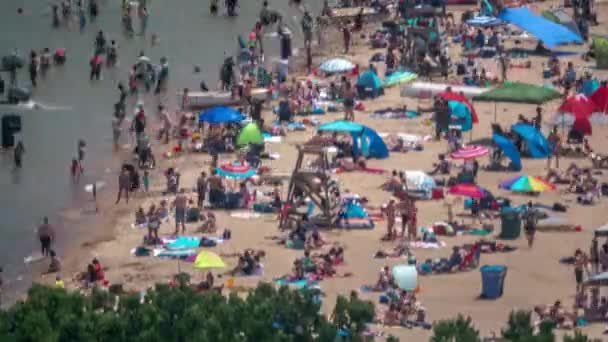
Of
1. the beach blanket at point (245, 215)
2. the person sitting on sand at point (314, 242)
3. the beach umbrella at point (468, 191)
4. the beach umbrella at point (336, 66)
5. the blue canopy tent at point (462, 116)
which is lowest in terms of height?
the person sitting on sand at point (314, 242)

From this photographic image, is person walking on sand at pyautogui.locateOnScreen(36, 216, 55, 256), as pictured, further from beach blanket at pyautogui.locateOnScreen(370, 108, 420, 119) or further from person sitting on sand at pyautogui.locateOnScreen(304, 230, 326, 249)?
beach blanket at pyautogui.locateOnScreen(370, 108, 420, 119)

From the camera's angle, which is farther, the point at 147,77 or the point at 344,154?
the point at 147,77

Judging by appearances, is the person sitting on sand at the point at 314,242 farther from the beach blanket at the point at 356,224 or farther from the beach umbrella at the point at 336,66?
the beach umbrella at the point at 336,66

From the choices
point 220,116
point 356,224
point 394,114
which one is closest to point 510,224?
point 356,224

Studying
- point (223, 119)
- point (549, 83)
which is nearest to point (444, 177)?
point (223, 119)

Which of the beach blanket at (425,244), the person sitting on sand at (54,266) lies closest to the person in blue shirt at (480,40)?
the beach blanket at (425,244)

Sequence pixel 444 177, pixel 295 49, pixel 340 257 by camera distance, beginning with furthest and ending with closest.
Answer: pixel 295 49, pixel 444 177, pixel 340 257

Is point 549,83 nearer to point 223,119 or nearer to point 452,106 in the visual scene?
point 452,106

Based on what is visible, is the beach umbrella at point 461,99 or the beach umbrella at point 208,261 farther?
the beach umbrella at point 461,99
